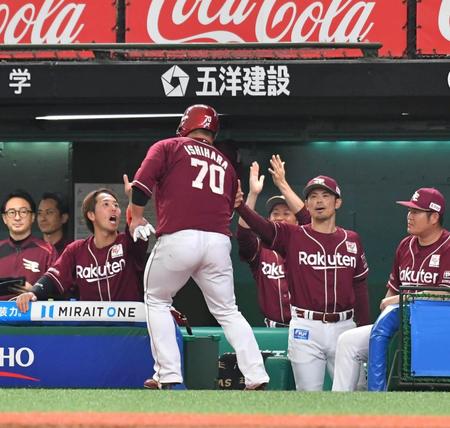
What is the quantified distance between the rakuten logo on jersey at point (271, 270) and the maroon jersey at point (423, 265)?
1446 millimetres

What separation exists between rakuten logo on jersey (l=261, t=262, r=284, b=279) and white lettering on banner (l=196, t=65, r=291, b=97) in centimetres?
125

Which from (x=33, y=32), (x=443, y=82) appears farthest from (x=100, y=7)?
(x=443, y=82)

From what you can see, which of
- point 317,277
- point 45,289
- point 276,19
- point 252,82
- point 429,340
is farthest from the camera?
point 276,19

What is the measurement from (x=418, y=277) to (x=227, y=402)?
240 centimetres

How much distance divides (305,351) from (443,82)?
2713 mm

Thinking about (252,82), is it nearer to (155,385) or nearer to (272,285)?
(272,285)

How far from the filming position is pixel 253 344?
6.99 m

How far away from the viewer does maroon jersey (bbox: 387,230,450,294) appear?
7652mm

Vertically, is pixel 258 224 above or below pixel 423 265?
above

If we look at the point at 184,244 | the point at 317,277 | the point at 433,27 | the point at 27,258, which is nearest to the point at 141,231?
the point at 184,244

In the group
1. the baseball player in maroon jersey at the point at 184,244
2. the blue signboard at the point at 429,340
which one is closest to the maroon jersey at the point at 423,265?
the blue signboard at the point at 429,340

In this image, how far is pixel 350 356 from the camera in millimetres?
7383

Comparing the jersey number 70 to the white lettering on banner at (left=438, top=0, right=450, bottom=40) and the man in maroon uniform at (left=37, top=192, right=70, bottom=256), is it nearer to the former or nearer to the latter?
the white lettering on banner at (left=438, top=0, right=450, bottom=40)

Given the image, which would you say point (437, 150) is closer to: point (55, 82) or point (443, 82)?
point (443, 82)
